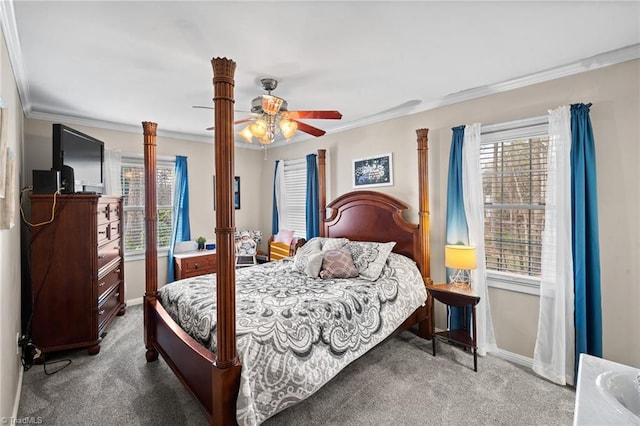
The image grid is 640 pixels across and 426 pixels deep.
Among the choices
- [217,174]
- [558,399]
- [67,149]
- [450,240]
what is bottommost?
[558,399]

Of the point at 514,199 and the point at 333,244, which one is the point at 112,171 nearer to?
the point at 333,244

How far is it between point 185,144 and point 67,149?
73.9 inches

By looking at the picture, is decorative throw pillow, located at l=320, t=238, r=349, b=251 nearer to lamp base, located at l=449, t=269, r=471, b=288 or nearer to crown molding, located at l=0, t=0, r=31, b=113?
lamp base, located at l=449, t=269, r=471, b=288

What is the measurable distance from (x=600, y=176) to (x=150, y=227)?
3900mm

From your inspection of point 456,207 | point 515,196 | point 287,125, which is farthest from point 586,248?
point 287,125

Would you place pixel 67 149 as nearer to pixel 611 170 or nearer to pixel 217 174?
pixel 217 174

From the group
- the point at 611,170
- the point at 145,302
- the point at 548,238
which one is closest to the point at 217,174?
the point at 145,302

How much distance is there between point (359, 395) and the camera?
229 centimetres

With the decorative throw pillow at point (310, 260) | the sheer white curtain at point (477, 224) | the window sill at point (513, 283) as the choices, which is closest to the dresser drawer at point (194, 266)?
the decorative throw pillow at point (310, 260)

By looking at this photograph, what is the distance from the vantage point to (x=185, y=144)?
4762 mm

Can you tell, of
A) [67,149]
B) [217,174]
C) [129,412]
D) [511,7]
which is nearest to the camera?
[217,174]

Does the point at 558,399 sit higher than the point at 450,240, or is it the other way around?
the point at 450,240

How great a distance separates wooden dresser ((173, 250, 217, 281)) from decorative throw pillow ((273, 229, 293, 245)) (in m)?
1.07

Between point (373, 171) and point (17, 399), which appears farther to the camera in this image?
point (373, 171)
